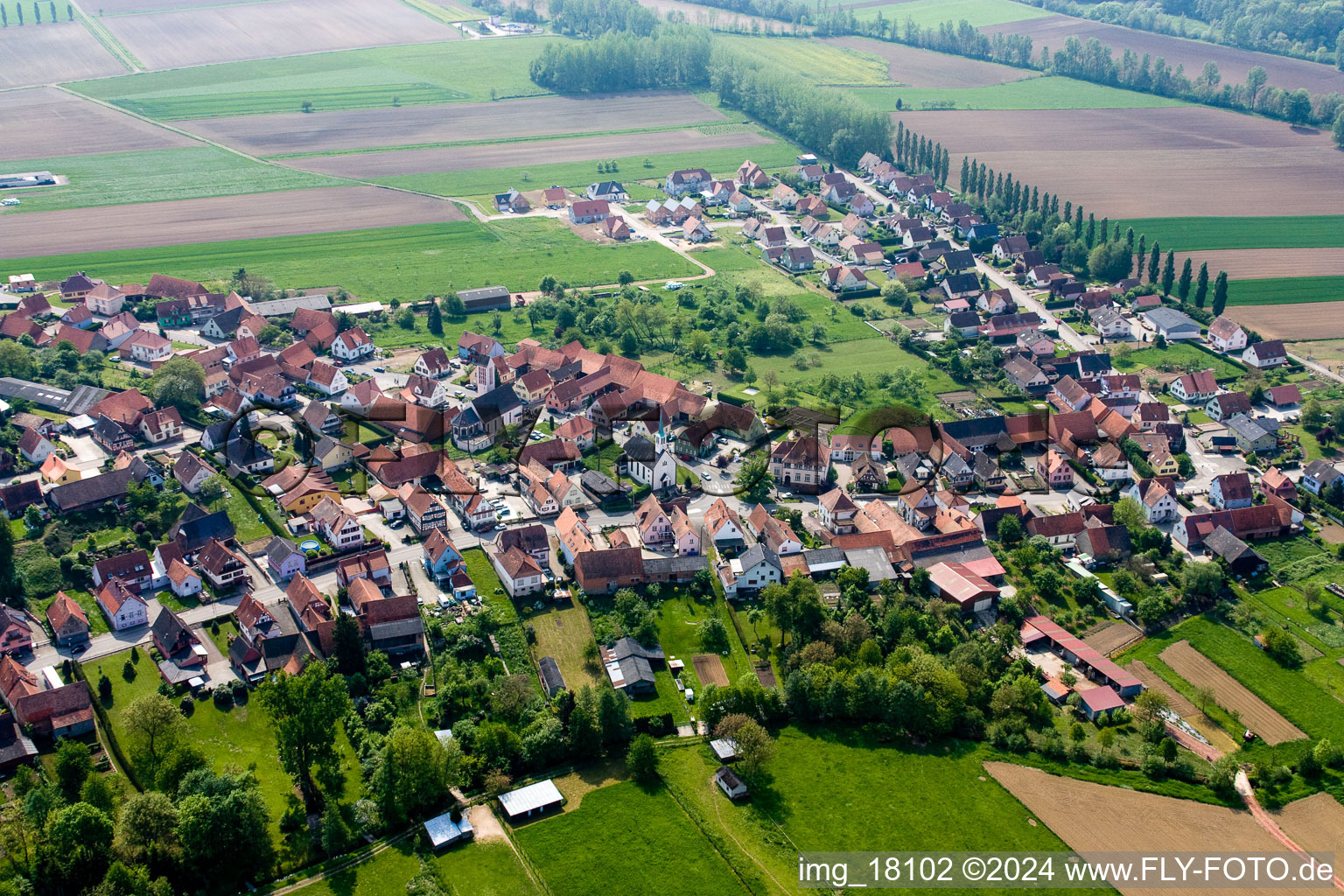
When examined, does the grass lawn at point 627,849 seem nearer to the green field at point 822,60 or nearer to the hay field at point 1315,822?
the hay field at point 1315,822

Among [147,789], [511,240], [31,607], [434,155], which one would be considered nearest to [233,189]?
[434,155]

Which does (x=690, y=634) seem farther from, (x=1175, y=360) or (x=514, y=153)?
(x=514, y=153)

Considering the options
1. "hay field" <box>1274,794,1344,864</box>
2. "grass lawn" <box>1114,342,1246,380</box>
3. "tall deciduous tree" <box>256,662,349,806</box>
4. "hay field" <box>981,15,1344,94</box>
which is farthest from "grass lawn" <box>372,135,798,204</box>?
"hay field" <box>1274,794,1344,864</box>

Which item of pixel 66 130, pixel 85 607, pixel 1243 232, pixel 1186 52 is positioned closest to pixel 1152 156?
pixel 1243 232

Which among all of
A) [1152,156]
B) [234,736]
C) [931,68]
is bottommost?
[234,736]

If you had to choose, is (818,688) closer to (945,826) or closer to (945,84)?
(945,826)

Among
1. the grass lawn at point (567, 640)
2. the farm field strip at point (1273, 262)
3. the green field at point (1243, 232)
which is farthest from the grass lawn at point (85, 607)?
the green field at point (1243, 232)
